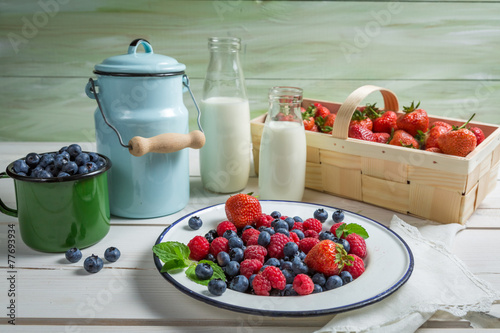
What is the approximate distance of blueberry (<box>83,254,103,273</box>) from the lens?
80 centimetres

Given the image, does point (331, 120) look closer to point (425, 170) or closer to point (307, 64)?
point (425, 170)

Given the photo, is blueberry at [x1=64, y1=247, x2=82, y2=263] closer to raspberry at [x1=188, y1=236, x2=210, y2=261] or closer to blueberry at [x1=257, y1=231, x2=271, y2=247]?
raspberry at [x1=188, y1=236, x2=210, y2=261]

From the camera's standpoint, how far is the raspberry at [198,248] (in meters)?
0.81

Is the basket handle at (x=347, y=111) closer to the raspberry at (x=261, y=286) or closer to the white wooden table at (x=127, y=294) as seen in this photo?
the white wooden table at (x=127, y=294)

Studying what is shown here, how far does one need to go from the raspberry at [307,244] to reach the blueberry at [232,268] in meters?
0.13

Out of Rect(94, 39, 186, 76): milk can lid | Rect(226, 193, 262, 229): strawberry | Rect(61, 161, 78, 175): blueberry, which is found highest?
Rect(94, 39, 186, 76): milk can lid

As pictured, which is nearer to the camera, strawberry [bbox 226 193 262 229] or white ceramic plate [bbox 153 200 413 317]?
white ceramic plate [bbox 153 200 413 317]

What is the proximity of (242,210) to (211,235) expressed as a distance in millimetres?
79

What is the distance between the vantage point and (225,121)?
1.15 m

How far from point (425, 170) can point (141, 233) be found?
0.61 metres

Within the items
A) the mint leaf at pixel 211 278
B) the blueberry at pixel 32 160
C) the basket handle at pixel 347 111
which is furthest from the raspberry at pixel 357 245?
the blueberry at pixel 32 160

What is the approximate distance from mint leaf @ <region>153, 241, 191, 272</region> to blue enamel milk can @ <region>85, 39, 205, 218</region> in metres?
0.22

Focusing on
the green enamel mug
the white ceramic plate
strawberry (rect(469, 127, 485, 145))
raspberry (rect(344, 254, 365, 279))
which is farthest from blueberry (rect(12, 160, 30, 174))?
strawberry (rect(469, 127, 485, 145))

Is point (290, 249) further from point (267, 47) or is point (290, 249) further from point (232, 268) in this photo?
point (267, 47)
